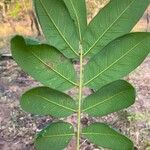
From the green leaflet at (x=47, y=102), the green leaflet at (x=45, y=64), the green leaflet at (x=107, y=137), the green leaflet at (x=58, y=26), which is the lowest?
the green leaflet at (x=107, y=137)

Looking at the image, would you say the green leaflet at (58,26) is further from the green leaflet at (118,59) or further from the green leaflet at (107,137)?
the green leaflet at (107,137)

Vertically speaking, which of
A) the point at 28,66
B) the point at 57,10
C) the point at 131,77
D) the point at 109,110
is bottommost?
the point at 131,77

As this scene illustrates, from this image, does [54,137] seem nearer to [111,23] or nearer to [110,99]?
[110,99]

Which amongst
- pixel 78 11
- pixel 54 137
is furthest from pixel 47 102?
pixel 78 11

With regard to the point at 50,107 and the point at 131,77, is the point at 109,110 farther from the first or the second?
the point at 131,77

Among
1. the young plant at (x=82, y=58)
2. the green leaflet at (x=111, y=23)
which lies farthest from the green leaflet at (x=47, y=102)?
the green leaflet at (x=111, y=23)

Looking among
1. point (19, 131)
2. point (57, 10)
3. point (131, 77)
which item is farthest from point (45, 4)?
point (131, 77)
